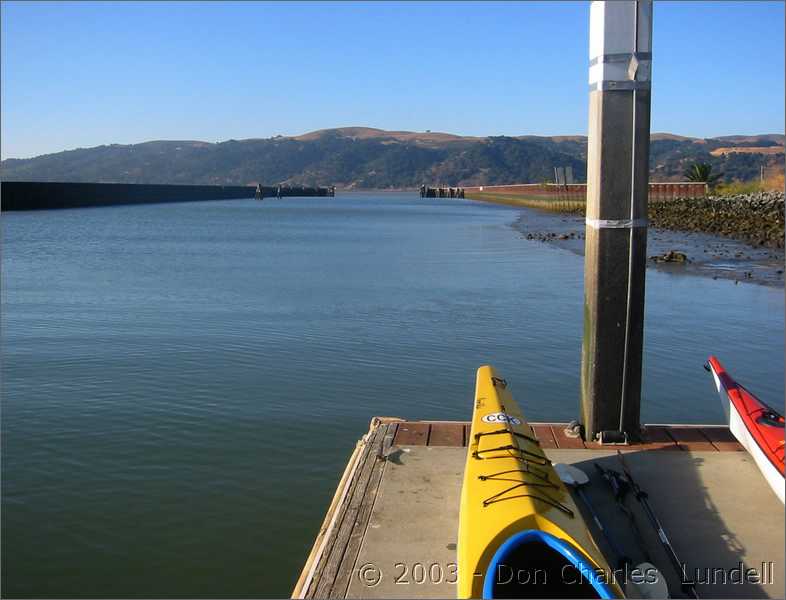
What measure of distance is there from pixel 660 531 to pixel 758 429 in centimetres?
178

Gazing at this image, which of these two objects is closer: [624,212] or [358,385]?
[624,212]

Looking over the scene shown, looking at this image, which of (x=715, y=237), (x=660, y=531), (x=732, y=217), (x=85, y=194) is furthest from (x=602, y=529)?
(x=85, y=194)

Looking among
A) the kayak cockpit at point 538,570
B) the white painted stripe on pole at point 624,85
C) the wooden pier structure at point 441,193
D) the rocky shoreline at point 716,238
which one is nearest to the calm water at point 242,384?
the rocky shoreline at point 716,238

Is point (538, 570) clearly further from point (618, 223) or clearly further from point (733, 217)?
point (733, 217)

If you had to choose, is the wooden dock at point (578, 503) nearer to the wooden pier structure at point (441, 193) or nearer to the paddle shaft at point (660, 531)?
the paddle shaft at point (660, 531)

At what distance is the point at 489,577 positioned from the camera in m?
4.64

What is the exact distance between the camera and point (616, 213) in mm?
7535

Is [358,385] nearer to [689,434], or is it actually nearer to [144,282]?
[689,434]

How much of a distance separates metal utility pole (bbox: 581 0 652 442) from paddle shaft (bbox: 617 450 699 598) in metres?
0.83

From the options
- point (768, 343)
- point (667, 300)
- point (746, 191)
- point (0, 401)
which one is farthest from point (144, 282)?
point (746, 191)

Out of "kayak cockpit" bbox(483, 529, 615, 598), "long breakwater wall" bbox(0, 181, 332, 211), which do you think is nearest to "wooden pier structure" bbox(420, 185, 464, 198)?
"long breakwater wall" bbox(0, 181, 332, 211)

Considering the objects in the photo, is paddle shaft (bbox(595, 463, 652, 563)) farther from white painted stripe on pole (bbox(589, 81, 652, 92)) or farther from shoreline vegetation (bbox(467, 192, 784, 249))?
shoreline vegetation (bbox(467, 192, 784, 249))

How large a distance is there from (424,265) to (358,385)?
62.9ft

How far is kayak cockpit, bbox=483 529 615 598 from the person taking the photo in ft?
15.3
